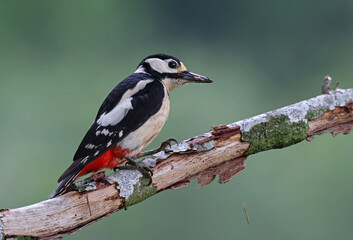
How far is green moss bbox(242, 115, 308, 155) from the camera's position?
244 cm

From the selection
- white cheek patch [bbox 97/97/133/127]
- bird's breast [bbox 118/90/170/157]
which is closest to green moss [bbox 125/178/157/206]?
bird's breast [bbox 118/90/170/157]

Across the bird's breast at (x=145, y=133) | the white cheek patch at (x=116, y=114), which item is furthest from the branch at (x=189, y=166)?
the white cheek patch at (x=116, y=114)

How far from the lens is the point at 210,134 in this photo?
2.39m

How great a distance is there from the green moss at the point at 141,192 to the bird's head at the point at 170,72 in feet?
2.00

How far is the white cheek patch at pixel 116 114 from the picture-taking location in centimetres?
237

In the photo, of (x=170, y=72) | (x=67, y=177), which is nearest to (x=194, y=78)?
(x=170, y=72)

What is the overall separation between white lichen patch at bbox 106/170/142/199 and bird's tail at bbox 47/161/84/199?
0.13 metres

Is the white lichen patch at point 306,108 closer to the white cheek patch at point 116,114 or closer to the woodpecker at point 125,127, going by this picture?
the woodpecker at point 125,127

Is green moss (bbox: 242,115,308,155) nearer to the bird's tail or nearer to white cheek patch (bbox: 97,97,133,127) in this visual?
white cheek patch (bbox: 97,97,133,127)

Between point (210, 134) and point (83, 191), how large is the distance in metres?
0.64

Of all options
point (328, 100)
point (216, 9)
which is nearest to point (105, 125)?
point (328, 100)

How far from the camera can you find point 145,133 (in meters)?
2.41

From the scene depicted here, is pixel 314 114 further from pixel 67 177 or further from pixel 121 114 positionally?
pixel 67 177

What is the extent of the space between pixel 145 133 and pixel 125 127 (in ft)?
0.35
